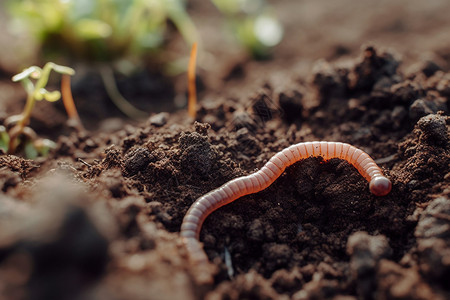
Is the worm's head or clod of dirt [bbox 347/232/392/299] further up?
the worm's head

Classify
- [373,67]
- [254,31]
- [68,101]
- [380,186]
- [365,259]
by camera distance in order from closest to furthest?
[365,259] → [380,186] → [373,67] → [68,101] → [254,31]

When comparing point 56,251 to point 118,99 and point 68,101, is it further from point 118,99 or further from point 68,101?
point 118,99

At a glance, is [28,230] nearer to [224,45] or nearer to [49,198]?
[49,198]

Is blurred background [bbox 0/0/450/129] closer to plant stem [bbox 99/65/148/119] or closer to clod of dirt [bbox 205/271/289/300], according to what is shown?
plant stem [bbox 99/65/148/119]

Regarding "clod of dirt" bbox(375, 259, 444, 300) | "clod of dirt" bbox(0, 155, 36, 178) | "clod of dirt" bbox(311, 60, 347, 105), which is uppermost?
"clod of dirt" bbox(311, 60, 347, 105)

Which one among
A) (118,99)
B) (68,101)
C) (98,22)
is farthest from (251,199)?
(98,22)

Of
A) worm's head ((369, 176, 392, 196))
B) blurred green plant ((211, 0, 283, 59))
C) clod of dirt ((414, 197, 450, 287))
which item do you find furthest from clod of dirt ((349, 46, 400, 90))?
blurred green plant ((211, 0, 283, 59))
